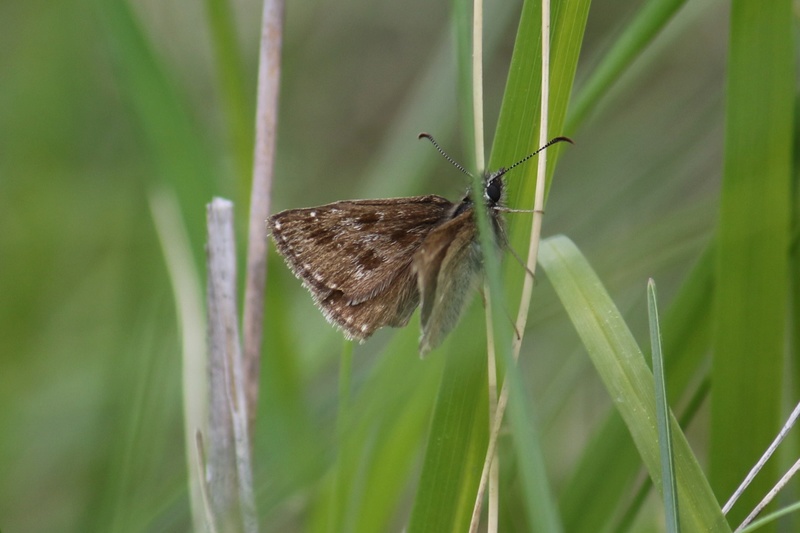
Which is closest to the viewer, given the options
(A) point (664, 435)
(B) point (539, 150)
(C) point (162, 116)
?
(A) point (664, 435)

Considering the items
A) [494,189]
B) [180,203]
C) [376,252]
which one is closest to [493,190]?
[494,189]

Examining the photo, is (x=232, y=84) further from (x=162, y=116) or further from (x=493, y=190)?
(x=493, y=190)

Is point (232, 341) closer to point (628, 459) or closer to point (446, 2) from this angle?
point (628, 459)

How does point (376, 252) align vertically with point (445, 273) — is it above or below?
above

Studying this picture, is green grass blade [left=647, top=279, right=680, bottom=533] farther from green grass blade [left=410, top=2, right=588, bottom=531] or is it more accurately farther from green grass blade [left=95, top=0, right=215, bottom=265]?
green grass blade [left=95, top=0, right=215, bottom=265]

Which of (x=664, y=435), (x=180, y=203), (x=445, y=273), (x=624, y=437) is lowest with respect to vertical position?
(x=624, y=437)

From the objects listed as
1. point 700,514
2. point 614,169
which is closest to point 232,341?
point 700,514

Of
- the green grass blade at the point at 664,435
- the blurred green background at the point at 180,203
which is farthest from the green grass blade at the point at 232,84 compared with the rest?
the green grass blade at the point at 664,435

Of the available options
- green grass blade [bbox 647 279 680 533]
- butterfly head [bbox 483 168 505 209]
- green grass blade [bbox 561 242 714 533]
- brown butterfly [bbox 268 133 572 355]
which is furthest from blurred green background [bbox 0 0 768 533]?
green grass blade [bbox 647 279 680 533]
